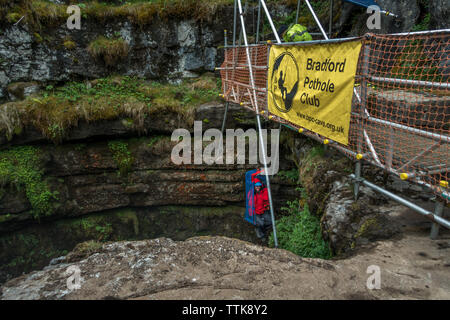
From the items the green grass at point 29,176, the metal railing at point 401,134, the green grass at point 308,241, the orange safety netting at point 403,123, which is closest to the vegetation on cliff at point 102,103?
the green grass at point 29,176

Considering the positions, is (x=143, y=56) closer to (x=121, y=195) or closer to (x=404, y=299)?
(x=121, y=195)

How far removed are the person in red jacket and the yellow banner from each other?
7.33ft

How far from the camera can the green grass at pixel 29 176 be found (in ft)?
25.2

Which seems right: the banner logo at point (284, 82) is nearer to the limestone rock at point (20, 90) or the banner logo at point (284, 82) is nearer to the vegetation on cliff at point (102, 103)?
the vegetation on cliff at point (102, 103)

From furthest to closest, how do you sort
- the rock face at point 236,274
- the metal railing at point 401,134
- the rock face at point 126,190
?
the rock face at point 126,190
the metal railing at point 401,134
the rock face at point 236,274

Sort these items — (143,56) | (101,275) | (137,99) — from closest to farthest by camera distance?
(101,275)
(137,99)
(143,56)

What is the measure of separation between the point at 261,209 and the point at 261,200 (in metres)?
0.22

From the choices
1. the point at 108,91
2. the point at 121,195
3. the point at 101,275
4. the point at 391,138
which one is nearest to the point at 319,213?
the point at 391,138

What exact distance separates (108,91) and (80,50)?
5.67 feet

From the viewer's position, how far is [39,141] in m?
8.04

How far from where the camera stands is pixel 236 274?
2637 mm

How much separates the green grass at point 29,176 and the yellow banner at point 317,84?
703cm

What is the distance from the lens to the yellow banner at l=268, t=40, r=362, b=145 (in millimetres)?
3162

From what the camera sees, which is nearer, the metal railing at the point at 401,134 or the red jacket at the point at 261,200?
the metal railing at the point at 401,134
